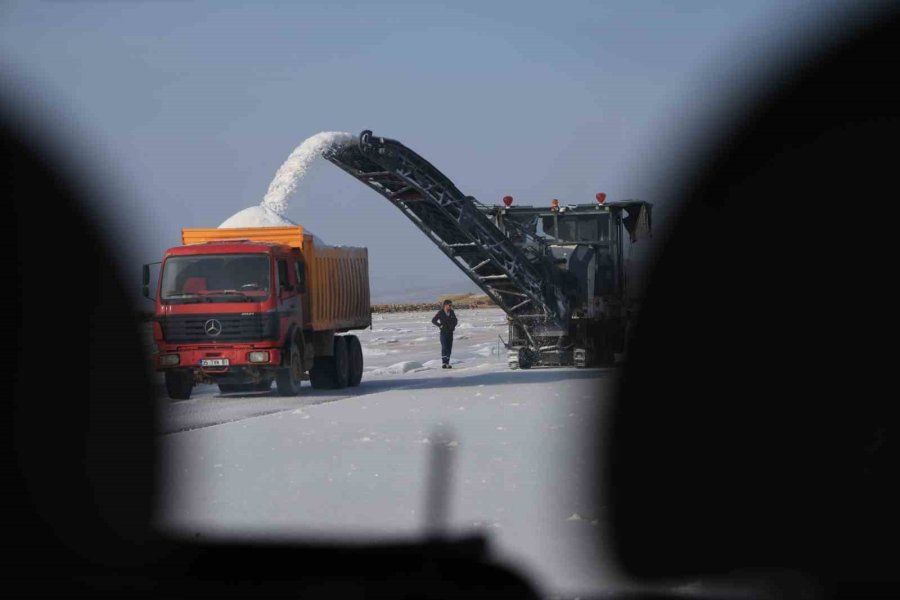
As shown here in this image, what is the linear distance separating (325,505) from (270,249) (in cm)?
1141

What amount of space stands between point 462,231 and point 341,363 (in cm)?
351

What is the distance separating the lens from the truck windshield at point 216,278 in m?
17.6

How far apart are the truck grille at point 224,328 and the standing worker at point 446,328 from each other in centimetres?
717

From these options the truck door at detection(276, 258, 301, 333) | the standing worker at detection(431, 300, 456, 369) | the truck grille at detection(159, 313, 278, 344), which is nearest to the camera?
the truck grille at detection(159, 313, 278, 344)

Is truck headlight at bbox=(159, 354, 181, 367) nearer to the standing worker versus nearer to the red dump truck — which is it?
the red dump truck

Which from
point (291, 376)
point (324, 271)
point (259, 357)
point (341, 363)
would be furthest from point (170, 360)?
point (341, 363)

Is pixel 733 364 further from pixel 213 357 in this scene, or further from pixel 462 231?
pixel 462 231

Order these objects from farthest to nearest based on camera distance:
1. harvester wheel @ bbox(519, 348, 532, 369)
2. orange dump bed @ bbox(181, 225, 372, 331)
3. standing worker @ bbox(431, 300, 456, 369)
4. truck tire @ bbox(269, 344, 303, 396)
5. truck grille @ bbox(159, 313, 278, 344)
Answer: standing worker @ bbox(431, 300, 456, 369)
harvester wheel @ bbox(519, 348, 532, 369)
orange dump bed @ bbox(181, 225, 372, 331)
truck tire @ bbox(269, 344, 303, 396)
truck grille @ bbox(159, 313, 278, 344)

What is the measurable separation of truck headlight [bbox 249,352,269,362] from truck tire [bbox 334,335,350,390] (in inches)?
107

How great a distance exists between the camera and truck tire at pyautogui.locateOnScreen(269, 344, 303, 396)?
18.1m

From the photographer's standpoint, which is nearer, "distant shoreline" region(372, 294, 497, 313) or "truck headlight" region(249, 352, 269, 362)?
"truck headlight" region(249, 352, 269, 362)

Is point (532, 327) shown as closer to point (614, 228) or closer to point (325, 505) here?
point (614, 228)

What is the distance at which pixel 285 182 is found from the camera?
67.4ft

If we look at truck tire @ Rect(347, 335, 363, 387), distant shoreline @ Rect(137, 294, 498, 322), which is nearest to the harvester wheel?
truck tire @ Rect(347, 335, 363, 387)
